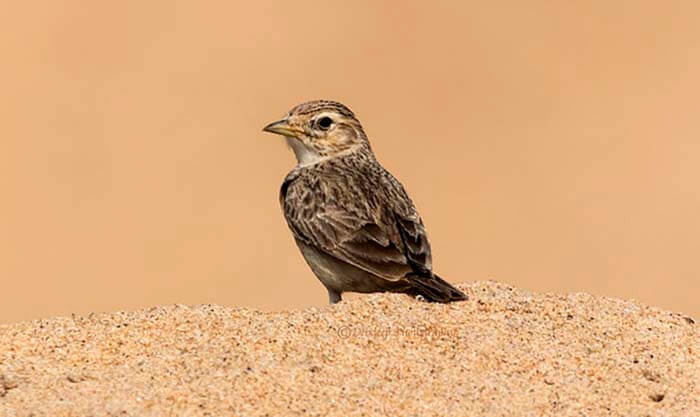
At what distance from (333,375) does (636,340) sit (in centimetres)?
238

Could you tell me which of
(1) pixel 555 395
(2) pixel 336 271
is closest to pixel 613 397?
(1) pixel 555 395

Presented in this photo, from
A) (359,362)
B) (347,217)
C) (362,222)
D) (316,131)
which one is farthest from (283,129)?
(359,362)

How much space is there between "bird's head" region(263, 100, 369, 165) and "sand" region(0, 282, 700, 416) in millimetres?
3519

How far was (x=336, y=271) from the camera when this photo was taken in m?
11.2

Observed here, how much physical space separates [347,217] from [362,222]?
0.67 ft

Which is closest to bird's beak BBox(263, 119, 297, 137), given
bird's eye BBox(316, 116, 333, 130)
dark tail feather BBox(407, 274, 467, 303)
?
bird's eye BBox(316, 116, 333, 130)

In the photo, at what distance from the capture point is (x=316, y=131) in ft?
42.8

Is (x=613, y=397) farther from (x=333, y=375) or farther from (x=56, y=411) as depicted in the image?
(x=56, y=411)

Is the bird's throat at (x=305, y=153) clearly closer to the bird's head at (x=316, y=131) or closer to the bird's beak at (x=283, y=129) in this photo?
the bird's head at (x=316, y=131)

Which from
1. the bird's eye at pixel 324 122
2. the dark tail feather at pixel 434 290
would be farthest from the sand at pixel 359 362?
the bird's eye at pixel 324 122

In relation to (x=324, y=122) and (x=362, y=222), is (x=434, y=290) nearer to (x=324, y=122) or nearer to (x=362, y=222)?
(x=362, y=222)

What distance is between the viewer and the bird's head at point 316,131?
12992 mm

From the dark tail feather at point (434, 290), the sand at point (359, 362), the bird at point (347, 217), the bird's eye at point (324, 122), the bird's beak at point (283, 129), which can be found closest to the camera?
the sand at point (359, 362)

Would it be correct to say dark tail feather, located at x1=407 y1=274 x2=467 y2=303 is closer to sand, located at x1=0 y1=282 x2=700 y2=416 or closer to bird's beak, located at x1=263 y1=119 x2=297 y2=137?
sand, located at x1=0 y1=282 x2=700 y2=416
